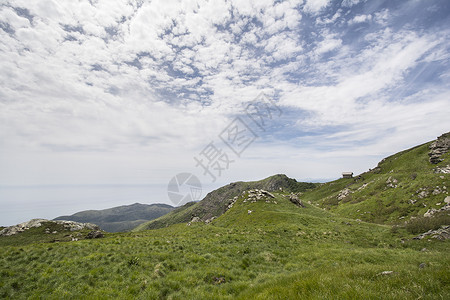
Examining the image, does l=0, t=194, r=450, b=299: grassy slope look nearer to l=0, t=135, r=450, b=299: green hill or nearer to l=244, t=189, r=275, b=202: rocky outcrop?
l=0, t=135, r=450, b=299: green hill

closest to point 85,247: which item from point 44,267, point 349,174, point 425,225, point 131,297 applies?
point 44,267

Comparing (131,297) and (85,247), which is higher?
(85,247)

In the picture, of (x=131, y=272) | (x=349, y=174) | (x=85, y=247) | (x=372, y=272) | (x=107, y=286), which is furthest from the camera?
(x=349, y=174)

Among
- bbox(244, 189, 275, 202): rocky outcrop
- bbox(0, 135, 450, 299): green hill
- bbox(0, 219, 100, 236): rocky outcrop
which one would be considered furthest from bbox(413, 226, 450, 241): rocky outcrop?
bbox(0, 219, 100, 236): rocky outcrop

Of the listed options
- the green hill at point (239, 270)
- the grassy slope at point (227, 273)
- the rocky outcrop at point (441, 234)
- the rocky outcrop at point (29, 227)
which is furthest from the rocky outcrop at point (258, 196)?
the rocky outcrop at point (29, 227)

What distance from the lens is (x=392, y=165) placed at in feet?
368

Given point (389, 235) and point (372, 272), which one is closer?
point (372, 272)

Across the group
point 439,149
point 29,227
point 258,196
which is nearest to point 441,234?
point 258,196

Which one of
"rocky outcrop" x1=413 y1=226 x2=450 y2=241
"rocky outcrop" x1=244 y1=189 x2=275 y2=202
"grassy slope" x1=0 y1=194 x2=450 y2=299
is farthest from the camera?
"rocky outcrop" x1=244 y1=189 x2=275 y2=202

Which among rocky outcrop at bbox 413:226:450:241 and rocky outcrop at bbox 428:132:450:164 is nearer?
rocky outcrop at bbox 413:226:450:241

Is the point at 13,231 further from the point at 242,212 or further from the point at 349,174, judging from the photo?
the point at 349,174

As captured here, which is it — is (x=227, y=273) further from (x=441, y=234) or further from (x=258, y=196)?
(x=258, y=196)

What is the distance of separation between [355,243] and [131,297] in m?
29.8

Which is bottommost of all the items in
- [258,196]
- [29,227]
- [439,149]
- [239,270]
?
[239,270]
